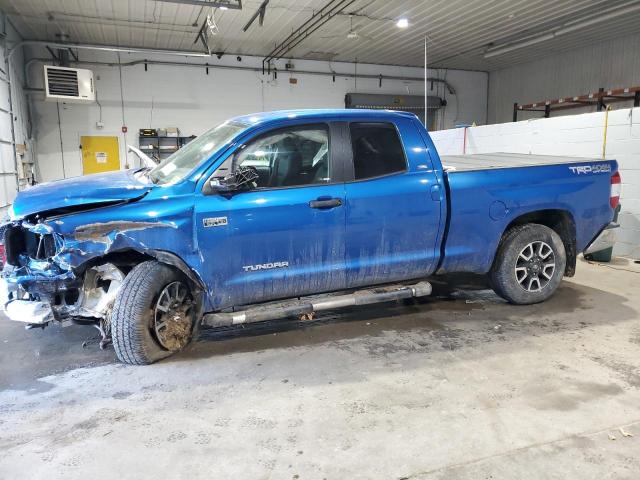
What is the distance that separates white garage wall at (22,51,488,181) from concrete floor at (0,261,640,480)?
10.0m

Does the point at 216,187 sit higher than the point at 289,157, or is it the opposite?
the point at 289,157

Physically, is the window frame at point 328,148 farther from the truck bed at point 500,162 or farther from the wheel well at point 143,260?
the truck bed at point 500,162

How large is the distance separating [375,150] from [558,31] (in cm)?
1076

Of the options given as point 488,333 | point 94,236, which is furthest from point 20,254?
point 488,333

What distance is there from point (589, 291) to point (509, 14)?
8.35m

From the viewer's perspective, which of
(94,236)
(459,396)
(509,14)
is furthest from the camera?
(509,14)

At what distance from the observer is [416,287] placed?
4035 millimetres

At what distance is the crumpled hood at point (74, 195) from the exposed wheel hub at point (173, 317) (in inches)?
28.4

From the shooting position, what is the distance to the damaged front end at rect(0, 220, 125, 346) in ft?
10.3

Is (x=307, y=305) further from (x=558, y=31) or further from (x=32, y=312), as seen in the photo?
(x=558, y=31)

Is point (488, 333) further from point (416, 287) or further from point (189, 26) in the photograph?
point (189, 26)

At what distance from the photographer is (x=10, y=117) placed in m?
9.50

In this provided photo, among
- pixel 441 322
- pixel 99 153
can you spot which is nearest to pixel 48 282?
pixel 441 322

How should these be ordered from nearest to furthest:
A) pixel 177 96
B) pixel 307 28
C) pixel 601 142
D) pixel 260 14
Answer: pixel 601 142 < pixel 260 14 < pixel 307 28 < pixel 177 96
